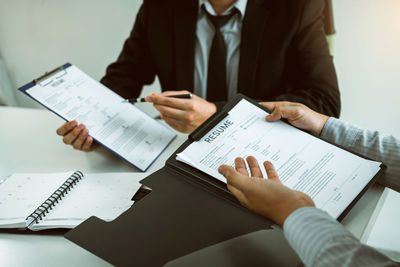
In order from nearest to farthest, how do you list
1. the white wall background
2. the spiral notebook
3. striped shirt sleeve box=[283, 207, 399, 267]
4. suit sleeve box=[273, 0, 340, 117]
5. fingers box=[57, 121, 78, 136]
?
striped shirt sleeve box=[283, 207, 399, 267] → the spiral notebook → fingers box=[57, 121, 78, 136] → suit sleeve box=[273, 0, 340, 117] → the white wall background

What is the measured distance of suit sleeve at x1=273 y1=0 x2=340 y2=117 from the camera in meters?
1.12

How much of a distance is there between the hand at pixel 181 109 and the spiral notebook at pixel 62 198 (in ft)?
0.71

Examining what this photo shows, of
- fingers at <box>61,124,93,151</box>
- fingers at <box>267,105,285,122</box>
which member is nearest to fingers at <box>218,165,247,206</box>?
fingers at <box>267,105,285,122</box>

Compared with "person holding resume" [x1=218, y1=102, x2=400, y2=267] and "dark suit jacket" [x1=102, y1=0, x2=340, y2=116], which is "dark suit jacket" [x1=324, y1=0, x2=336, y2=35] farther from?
"person holding resume" [x1=218, y1=102, x2=400, y2=267]

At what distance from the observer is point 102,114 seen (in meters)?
0.92

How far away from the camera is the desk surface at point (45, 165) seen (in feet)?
2.00

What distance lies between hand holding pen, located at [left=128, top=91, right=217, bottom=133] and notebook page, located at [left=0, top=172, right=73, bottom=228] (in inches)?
12.3

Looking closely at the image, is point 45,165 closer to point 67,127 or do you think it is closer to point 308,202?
point 67,127

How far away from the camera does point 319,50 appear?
3.77 feet

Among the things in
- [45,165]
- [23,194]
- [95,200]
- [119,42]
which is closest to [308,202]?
[95,200]

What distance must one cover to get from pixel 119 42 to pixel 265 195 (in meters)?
1.79

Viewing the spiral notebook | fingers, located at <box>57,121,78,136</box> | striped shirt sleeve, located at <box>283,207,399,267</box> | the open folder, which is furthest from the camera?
fingers, located at <box>57,121,78,136</box>

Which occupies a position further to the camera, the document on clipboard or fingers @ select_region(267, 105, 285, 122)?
the document on clipboard

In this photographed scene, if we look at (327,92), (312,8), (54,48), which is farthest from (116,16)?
(327,92)
